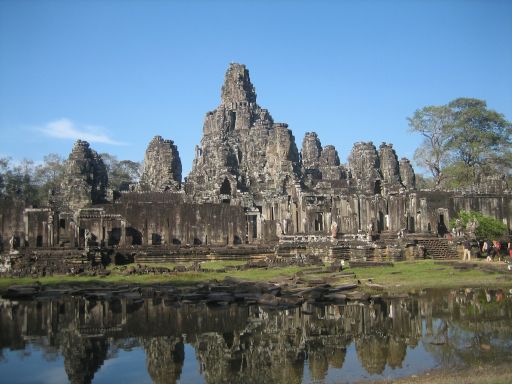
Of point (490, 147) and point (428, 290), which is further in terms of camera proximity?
point (490, 147)

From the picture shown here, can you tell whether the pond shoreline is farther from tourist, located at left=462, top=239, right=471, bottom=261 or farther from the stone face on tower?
the stone face on tower

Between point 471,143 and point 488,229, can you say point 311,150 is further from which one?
point 488,229

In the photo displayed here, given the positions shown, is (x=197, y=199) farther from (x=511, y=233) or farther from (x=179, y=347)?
(x=179, y=347)

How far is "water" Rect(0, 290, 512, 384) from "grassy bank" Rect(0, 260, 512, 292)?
2.50 metres

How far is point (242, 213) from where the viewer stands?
4144cm

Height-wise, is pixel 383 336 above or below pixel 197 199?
below

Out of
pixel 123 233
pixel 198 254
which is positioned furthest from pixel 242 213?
pixel 123 233

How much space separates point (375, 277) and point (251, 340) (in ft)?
35.4

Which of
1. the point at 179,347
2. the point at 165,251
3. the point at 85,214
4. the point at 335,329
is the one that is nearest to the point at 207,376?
the point at 179,347

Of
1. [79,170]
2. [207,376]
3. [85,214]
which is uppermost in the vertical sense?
[79,170]

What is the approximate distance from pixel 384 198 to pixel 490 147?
16.1 meters

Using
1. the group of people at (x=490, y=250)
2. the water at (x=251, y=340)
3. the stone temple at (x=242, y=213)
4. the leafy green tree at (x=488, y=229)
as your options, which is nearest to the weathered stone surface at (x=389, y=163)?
the stone temple at (x=242, y=213)

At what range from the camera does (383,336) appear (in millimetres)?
13789

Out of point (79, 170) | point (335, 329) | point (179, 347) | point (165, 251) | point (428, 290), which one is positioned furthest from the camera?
point (79, 170)
